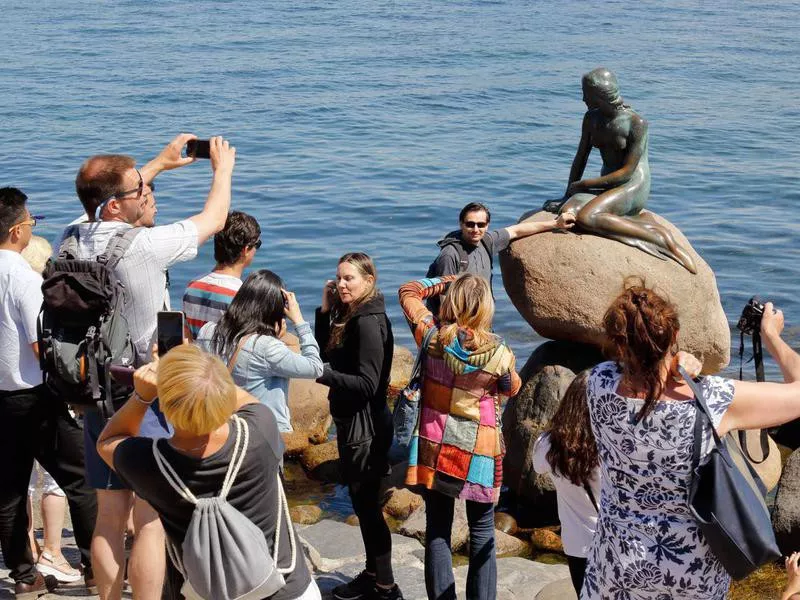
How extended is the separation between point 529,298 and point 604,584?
15.4 feet

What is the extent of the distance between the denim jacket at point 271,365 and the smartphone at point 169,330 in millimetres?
680

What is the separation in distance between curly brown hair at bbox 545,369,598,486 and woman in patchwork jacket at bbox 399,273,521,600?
94 centimetres

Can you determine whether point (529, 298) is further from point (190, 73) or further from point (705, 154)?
point (190, 73)

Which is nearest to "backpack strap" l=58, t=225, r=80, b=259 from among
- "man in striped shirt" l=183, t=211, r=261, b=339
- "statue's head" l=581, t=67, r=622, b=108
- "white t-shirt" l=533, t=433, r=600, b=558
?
"man in striped shirt" l=183, t=211, r=261, b=339

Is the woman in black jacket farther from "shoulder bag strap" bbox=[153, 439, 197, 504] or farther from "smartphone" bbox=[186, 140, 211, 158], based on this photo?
"shoulder bag strap" bbox=[153, 439, 197, 504]

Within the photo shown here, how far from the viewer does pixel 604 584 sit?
4.29 metres

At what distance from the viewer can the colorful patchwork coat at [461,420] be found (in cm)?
561

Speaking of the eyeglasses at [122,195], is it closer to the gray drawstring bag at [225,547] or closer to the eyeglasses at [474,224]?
the gray drawstring bag at [225,547]

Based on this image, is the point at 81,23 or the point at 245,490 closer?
the point at 245,490

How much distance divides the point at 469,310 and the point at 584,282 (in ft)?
10.7

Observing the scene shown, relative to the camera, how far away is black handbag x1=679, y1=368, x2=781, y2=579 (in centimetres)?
394

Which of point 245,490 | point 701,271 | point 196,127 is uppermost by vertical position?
point 245,490

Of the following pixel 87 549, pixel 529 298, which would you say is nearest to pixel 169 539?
pixel 87 549

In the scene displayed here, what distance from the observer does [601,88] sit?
28.0ft
